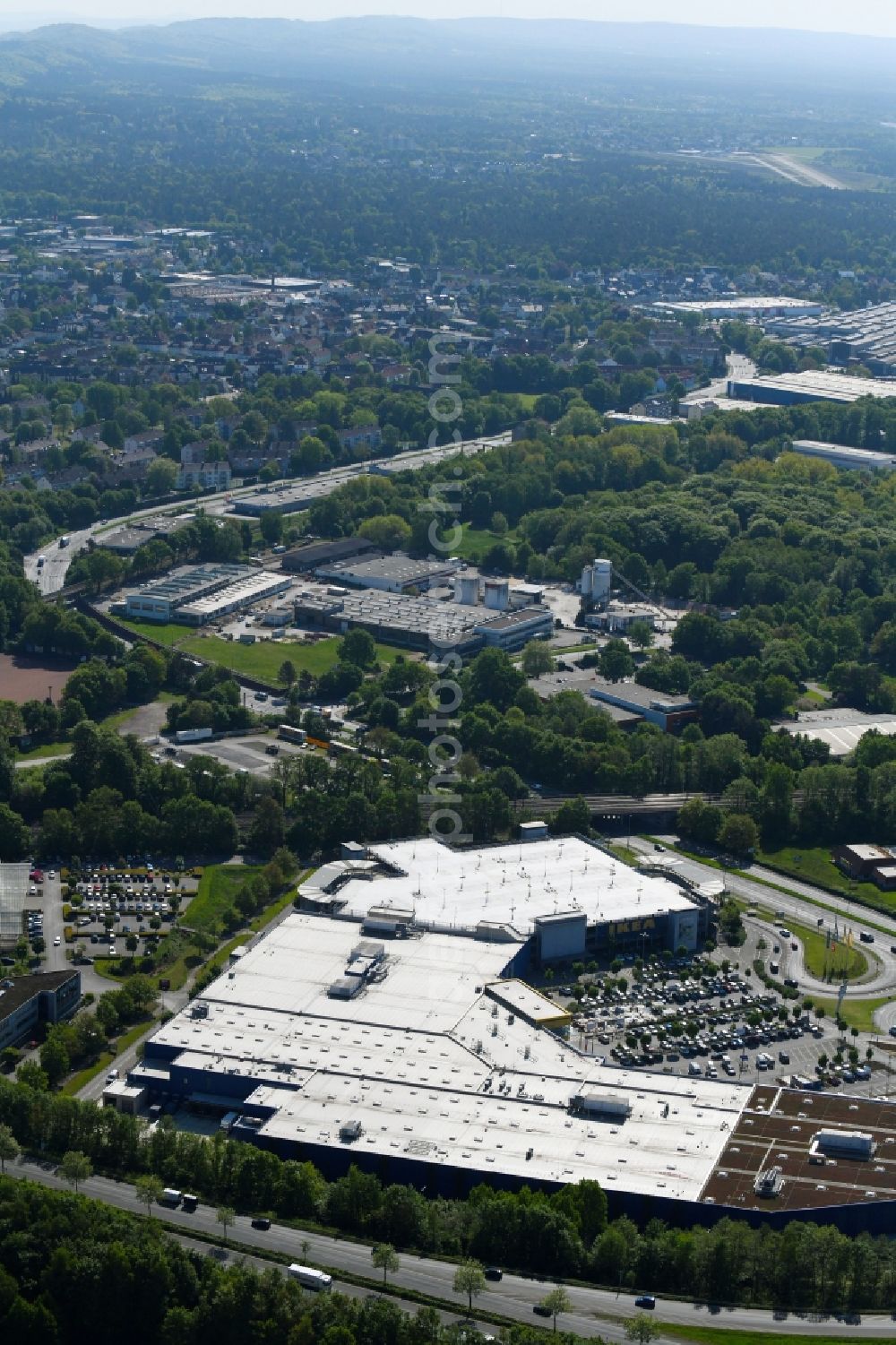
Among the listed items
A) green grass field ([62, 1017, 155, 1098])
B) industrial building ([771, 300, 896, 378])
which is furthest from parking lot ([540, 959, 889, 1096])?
industrial building ([771, 300, 896, 378])

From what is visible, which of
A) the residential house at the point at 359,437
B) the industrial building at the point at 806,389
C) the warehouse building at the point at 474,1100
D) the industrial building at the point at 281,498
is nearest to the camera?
the warehouse building at the point at 474,1100

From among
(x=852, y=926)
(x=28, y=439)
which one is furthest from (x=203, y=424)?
(x=852, y=926)

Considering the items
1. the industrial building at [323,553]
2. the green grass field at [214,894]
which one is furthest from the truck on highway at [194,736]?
the industrial building at [323,553]

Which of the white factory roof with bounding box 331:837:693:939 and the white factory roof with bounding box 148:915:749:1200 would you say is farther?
the white factory roof with bounding box 331:837:693:939

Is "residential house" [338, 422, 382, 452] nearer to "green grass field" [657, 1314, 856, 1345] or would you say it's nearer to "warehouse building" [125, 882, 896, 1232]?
"warehouse building" [125, 882, 896, 1232]

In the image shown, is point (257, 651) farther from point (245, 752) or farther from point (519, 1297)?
point (519, 1297)

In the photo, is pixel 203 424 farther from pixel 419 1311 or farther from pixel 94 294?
pixel 419 1311

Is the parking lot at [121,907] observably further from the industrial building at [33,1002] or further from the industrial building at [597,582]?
the industrial building at [597,582]
